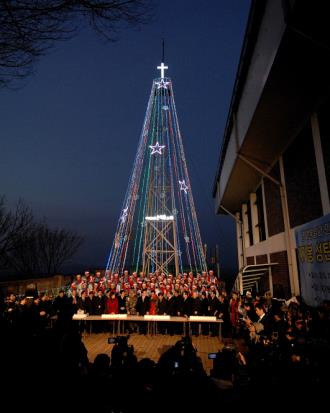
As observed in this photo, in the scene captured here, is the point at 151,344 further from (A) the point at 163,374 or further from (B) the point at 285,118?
(B) the point at 285,118

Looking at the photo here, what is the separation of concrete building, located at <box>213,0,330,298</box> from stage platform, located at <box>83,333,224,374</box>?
3.27 metres

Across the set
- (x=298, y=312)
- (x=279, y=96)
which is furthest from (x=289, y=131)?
(x=298, y=312)

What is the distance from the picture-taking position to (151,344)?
927 centimetres

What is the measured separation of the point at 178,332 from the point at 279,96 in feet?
30.7

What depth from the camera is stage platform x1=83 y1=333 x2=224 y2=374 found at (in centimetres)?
811

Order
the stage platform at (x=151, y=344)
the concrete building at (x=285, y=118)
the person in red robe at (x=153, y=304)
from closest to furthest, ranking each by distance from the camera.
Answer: the concrete building at (x=285, y=118) < the stage platform at (x=151, y=344) < the person in red robe at (x=153, y=304)

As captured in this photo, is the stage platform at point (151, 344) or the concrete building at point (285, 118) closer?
the concrete building at point (285, 118)

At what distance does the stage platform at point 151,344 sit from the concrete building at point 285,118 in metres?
3.27

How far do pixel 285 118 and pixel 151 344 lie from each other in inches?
336

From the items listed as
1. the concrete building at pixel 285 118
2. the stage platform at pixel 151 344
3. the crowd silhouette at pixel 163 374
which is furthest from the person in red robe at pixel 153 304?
the crowd silhouette at pixel 163 374

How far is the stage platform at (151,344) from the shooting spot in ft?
26.6

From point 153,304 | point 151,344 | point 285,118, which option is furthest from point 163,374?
point 153,304

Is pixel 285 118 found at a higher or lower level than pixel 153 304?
higher

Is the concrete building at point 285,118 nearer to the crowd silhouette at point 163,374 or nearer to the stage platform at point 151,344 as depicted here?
the stage platform at point 151,344
